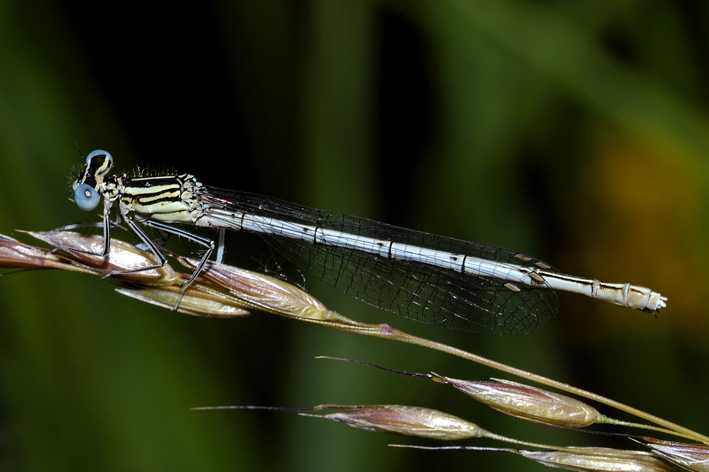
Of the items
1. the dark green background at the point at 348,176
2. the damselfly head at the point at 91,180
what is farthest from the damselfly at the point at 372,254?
the dark green background at the point at 348,176

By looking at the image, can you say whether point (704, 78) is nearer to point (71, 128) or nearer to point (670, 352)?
point (670, 352)

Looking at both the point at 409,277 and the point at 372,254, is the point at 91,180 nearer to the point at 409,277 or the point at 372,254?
the point at 372,254

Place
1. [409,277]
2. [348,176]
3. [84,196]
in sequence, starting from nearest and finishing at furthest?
[84,196]
[409,277]
[348,176]

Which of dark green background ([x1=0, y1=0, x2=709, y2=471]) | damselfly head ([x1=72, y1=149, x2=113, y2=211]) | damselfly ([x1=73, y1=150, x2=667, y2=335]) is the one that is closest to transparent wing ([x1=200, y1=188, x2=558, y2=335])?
damselfly ([x1=73, y1=150, x2=667, y2=335])

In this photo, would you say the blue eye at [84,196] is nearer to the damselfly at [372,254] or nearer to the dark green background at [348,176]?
the damselfly at [372,254]

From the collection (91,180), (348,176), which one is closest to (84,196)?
(91,180)

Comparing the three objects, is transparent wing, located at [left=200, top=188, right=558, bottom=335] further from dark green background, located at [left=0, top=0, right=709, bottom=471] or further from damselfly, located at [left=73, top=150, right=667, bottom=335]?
dark green background, located at [left=0, top=0, right=709, bottom=471]

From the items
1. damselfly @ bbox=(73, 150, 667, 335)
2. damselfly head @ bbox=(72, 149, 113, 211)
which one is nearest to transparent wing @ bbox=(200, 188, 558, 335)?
damselfly @ bbox=(73, 150, 667, 335)

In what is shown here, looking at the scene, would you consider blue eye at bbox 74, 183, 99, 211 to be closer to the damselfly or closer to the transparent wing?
the damselfly
